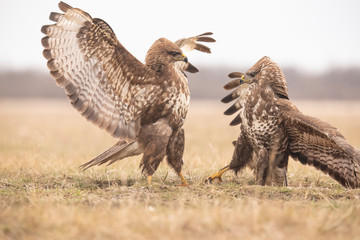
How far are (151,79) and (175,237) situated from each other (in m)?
2.99

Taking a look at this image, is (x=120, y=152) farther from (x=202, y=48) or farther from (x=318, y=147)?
(x=318, y=147)

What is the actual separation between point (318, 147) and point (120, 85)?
2684mm

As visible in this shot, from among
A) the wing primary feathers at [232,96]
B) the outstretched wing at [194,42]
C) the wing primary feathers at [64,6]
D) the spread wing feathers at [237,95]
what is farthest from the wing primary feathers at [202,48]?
the wing primary feathers at [64,6]

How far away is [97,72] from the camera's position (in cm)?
577

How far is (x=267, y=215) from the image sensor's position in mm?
3443

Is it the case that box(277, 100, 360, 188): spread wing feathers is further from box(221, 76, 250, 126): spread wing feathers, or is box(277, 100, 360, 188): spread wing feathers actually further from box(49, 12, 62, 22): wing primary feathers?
box(49, 12, 62, 22): wing primary feathers

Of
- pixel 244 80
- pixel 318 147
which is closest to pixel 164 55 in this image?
pixel 244 80

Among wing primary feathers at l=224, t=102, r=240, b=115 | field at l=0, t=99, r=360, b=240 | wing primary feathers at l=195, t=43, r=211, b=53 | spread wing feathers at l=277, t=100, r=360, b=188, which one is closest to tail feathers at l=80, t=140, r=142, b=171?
field at l=0, t=99, r=360, b=240

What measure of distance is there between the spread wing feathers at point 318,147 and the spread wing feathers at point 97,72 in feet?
5.96

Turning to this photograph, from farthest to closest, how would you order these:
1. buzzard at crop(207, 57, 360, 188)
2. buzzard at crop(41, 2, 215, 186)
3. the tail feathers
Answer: the tail feathers, buzzard at crop(41, 2, 215, 186), buzzard at crop(207, 57, 360, 188)

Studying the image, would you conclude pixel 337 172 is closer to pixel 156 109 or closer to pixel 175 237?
pixel 156 109

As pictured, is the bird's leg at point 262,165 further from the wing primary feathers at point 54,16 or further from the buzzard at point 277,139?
the wing primary feathers at point 54,16

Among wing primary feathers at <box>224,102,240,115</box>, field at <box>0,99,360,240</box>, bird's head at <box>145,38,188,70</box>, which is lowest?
field at <box>0,99,360,240</box>

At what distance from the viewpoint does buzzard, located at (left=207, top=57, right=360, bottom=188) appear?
213 inches
